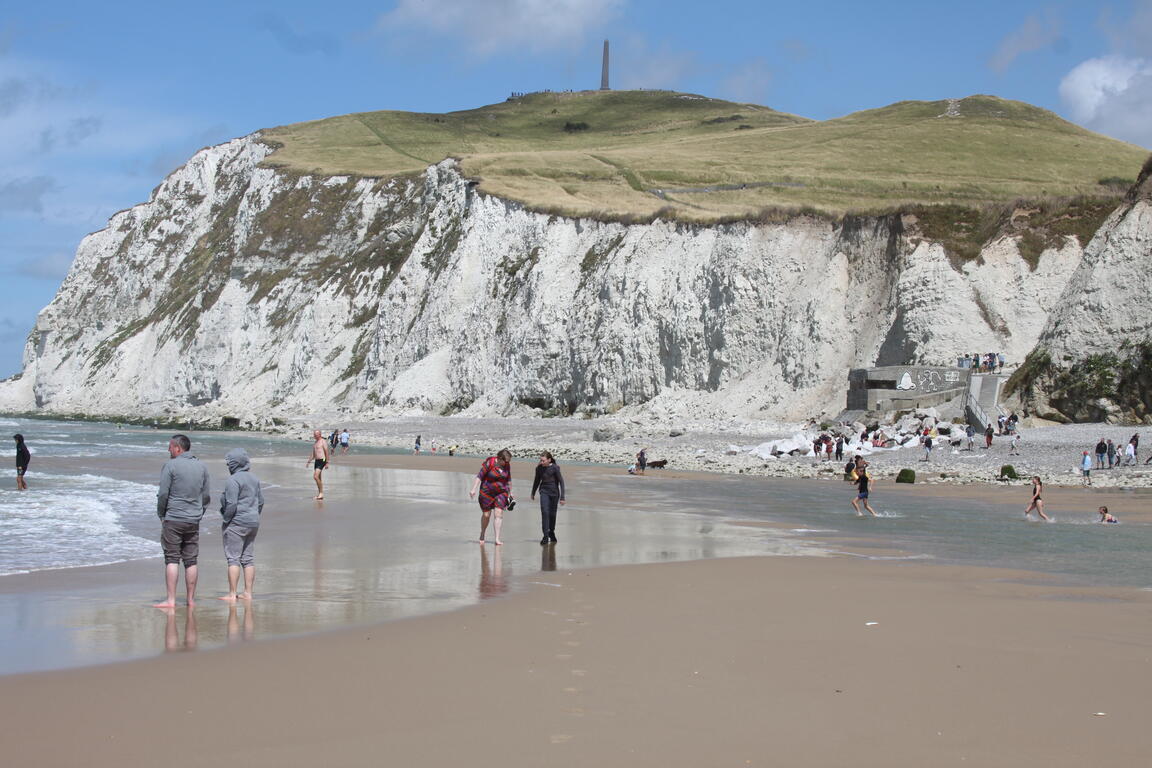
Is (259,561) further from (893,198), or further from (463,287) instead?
(893,198)

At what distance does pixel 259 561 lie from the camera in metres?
12.5

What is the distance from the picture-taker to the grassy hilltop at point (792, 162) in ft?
222

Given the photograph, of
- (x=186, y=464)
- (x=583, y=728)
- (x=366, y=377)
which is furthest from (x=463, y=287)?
(x=583, y=728)

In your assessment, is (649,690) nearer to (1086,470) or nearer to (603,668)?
(603,668)

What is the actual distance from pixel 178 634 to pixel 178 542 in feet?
4.39

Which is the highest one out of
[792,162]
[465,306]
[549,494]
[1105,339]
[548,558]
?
[792,162]

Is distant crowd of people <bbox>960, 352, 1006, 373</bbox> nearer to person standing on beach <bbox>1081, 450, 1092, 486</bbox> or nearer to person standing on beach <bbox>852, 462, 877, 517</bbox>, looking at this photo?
person standing on beach <bbox>1081, 450, 1092, 486</bbox>

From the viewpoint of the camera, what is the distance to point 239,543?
31.8 feet

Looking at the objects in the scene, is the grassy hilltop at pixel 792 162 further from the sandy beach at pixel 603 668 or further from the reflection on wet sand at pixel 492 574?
the sandy beach at pixel 603 668

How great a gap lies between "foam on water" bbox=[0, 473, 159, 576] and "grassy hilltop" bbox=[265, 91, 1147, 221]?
34.6 metres

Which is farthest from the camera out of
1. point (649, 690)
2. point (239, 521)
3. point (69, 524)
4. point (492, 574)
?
point (69, 524)

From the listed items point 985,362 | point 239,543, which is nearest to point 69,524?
point 239,543

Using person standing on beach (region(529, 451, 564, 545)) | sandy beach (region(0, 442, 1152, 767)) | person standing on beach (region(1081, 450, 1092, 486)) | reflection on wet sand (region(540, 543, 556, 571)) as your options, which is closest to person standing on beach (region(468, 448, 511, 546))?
person standing on beach (region(529, 451, 564, 545))

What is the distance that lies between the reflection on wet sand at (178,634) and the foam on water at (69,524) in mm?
3568
